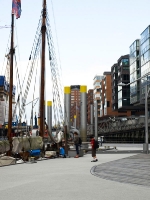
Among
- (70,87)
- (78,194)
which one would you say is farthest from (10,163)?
(70,87)

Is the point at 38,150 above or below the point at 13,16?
below

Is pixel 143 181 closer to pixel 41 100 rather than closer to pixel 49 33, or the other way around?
pixel 41 100

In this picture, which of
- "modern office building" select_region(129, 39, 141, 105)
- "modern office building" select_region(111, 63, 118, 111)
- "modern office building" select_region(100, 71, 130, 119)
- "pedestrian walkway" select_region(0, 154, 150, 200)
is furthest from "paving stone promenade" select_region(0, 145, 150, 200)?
"modern office building" select_region(100, 71, 130, 119)

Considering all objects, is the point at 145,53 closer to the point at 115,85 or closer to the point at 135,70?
the point at 135,70

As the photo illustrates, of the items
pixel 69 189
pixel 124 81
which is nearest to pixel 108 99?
pixel 124 81

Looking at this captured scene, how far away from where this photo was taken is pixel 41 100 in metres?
28.8

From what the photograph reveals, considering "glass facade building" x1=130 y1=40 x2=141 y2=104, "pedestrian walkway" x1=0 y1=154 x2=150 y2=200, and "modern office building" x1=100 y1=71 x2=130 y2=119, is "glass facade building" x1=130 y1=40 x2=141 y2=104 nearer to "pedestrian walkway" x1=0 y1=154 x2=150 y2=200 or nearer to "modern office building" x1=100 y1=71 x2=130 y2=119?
"modern office building" x1=100 y1=71 x2=130 y2=119

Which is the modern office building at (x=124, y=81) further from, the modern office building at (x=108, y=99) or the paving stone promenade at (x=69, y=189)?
the paving stone promenade at (x=69, y=189)

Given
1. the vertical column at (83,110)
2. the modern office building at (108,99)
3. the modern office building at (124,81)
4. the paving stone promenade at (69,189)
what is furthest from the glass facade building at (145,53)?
the paving stone promenade at (69,189)

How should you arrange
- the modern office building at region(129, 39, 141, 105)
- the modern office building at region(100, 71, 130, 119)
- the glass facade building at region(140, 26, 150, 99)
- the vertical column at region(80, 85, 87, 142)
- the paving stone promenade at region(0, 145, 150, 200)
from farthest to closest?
the modern office building at region(100, 71, 130, 119), the modern office building at region(129, 39, 141, 105), the glass facade building at region(140, 26, 150, 99), the vertical column at region(80, 85, 87, 142), the paving stone promenade at region(0, 145, 150, 200)

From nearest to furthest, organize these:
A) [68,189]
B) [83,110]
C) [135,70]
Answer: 1. [68,189]
2. [83,110]
3. [135,70]

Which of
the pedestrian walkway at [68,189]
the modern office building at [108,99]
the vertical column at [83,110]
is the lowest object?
the pedestrian walkway at [68,189]

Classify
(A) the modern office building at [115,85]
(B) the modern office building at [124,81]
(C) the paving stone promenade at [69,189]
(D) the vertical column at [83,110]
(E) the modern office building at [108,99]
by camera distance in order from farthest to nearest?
(E) the modern office building at [108,99]
(A) the modern office building at [115,85]
(B) the modern office building at [124,81]
(D) the vertical column at [83,110]
(C) the paving stone promenade at [69,189]

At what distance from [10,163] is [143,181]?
979cm
